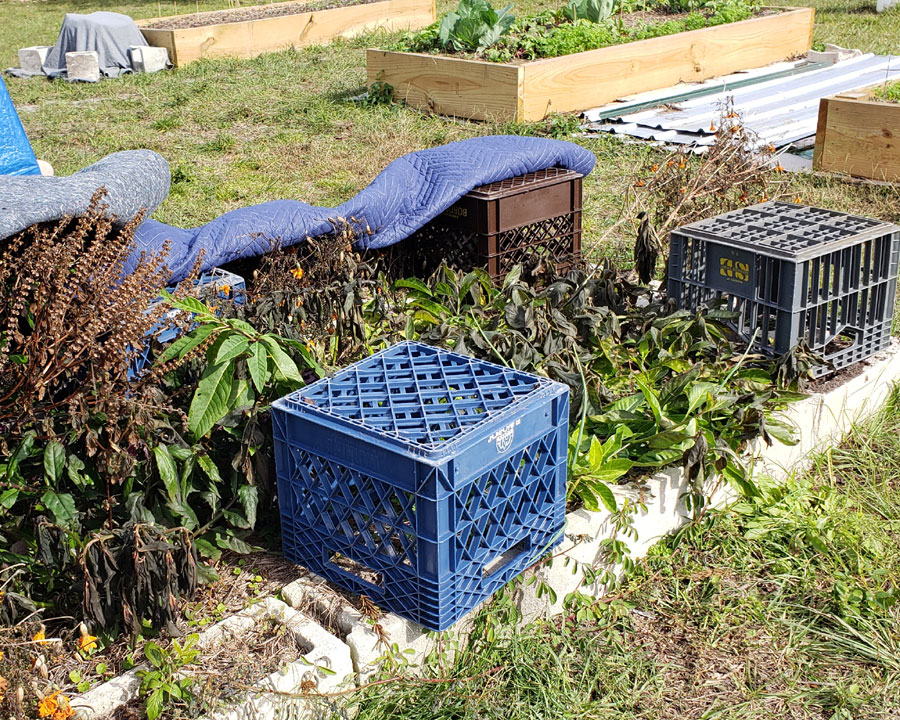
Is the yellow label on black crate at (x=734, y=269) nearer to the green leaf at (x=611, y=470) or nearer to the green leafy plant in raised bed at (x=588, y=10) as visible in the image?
the green leaf at (x=611, y=470)

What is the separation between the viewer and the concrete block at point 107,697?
83.2 inches

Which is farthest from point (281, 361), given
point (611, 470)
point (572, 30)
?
point (572, 30)

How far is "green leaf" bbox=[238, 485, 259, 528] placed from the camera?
2516 mm

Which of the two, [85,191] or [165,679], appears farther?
[85,191]

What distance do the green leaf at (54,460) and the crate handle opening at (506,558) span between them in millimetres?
1079

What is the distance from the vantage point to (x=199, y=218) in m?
5.88

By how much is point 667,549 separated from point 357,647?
1.08 m

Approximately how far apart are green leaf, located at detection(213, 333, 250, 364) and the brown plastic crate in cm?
181

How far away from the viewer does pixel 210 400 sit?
2520 millimetres

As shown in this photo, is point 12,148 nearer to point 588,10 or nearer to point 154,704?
point 154,704

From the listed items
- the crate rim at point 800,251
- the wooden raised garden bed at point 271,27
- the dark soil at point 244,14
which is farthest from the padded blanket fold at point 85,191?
the dark soil at point 244,14

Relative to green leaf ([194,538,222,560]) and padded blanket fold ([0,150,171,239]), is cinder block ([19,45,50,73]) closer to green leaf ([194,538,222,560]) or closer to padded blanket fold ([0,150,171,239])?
padded blanket fold ([0,150,171,239])

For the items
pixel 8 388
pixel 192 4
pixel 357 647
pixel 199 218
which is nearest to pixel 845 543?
pixel 357 647

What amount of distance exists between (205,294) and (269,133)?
16.4 feet
